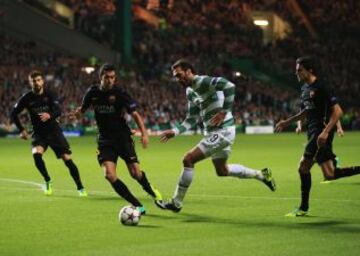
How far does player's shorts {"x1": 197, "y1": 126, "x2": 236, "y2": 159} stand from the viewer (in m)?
12.6

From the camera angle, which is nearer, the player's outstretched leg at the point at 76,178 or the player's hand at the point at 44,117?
the player's hand at the point at 44,117

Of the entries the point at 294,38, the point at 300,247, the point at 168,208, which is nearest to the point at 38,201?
the point at 168,208

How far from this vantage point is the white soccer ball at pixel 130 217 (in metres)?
11.6

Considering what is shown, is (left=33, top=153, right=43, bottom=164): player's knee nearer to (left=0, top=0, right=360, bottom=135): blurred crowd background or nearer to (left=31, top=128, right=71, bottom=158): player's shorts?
(left=31, top=128, right=71, bottom=158): player's shorts

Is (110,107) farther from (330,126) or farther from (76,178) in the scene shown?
(76,178)

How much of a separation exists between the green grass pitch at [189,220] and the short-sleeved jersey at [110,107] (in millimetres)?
1228

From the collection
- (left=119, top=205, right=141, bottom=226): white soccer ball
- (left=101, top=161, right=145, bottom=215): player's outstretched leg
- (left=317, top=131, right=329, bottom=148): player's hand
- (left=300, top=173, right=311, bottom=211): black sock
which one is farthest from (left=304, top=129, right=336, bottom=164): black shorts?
(left=119, top=205, right=141, bottom=226): white soccer ball

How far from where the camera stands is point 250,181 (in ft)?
59.9

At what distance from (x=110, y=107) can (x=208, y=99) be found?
1.42 meters

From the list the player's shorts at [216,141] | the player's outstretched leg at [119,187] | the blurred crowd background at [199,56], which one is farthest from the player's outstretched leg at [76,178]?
the blurred crowd background at [199,56]

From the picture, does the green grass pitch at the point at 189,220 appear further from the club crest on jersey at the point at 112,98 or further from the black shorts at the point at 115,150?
the club crest on jersey at the point at 112,98

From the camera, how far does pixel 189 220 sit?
39.8 feet

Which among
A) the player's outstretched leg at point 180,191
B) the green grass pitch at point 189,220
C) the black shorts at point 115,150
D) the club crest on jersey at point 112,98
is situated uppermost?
the club crest on jersey at point 112,98

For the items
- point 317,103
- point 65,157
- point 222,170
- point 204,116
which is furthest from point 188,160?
point 65,157
